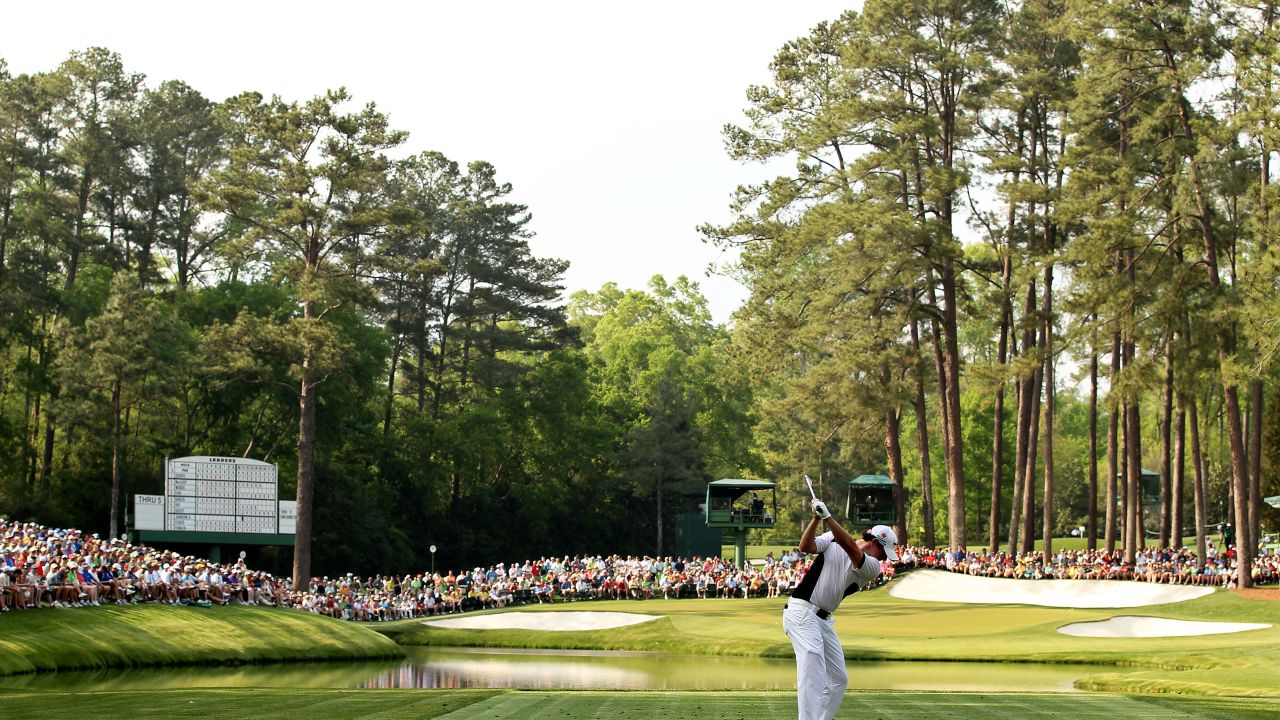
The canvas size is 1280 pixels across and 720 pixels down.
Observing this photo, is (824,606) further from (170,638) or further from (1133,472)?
(1133,472)

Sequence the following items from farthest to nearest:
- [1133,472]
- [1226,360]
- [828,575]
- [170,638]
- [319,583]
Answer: [1133,472] → [319,583] → [1226,360] → [170,638] → [828,575]

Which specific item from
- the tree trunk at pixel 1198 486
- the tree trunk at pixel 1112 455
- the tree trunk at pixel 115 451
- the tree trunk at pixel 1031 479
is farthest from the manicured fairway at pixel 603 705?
the tree trunk at pixel 115 451

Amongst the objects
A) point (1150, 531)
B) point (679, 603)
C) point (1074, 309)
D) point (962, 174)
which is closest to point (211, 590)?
point (679, 603)

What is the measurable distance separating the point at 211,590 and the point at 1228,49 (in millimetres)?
29713

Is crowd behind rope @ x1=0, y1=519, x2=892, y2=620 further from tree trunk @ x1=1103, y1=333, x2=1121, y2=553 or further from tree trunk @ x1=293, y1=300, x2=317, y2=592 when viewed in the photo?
tree trunk @ x1=1103, y1=333, x2=1121, y2=553

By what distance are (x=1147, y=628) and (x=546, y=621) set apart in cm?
1513

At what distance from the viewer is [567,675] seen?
78.4ft

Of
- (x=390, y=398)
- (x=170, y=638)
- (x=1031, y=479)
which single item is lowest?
(x=170, y=638)

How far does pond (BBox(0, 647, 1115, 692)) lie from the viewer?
21234mm

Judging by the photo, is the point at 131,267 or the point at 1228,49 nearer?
the point at 1228,49

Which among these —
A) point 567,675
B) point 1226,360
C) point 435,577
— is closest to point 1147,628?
point 1226,360

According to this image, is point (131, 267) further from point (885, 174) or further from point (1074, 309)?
point (1074, 309)

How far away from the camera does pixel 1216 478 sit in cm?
7462

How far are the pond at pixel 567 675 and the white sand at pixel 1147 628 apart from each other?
250 inches
